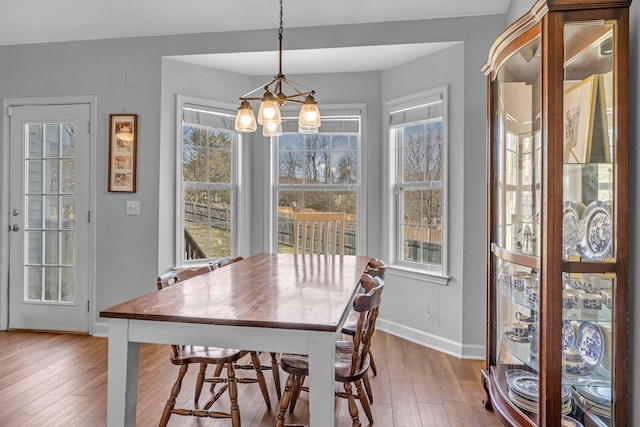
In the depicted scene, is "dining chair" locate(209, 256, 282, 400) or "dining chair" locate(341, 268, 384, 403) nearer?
"dining chair" locate(341, 268, 384, 403)

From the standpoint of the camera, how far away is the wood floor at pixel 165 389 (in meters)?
2.31

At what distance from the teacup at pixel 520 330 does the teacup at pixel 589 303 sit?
0.33m

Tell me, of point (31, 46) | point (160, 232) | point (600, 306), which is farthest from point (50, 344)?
point (600, 306)

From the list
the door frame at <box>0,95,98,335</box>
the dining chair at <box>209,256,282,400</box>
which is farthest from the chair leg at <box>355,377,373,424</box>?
the door frame at <box>0,95,98,335</box>

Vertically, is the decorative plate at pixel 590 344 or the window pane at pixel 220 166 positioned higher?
the window pane at pixel 220 166

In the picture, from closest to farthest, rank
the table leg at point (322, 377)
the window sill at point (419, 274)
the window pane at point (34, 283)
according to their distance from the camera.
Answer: the table leg at point (322, 377)
the window sill at point (419, 274)
the window pane at point (34, 283)

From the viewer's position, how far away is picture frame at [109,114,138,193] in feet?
12.3

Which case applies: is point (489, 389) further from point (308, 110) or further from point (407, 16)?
point (407, 16)

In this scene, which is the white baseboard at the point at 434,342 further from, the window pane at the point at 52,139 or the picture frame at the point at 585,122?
the window pane at the point at 52,139

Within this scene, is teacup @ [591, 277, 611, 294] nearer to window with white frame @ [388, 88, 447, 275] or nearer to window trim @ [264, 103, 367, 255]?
window with white frame @ [388, 88, 447, 275]

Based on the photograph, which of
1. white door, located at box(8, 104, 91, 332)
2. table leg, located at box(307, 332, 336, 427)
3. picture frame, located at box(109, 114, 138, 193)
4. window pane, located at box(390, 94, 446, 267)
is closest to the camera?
table leg, located at box(307, 332, 336, 427)

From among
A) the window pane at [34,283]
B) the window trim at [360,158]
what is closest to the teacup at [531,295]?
the window trim at [360,158]

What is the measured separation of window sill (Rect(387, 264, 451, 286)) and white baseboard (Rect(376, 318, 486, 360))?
0.44 meters

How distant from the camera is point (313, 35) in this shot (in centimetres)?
355
